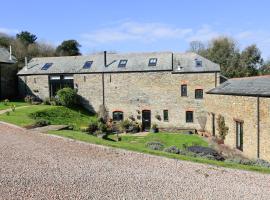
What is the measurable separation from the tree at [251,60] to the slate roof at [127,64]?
20.0m

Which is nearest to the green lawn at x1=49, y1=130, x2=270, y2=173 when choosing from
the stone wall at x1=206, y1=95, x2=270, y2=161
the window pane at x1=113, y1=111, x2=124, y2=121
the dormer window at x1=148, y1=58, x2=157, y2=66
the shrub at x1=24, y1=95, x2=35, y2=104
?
the stone wall at x1=206, y1=95, x2=270, y2=161

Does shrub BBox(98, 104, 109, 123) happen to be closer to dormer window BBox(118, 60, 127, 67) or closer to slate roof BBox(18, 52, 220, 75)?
slate roof BBox(18, 52, 220, 75)

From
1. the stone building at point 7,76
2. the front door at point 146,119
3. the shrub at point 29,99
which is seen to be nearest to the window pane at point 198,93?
the front door at point 146,119

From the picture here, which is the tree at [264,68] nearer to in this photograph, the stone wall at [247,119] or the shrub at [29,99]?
the stone wall at [247,119]

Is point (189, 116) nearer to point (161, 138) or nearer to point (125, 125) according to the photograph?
point (161, 138)

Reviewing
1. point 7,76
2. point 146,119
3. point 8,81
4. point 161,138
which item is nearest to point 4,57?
point 7,76

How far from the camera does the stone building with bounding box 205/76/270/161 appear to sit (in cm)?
1579

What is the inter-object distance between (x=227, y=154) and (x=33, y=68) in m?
23.8

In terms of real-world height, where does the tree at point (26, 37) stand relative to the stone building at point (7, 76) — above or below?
above

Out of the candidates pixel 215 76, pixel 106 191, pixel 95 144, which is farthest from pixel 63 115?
pixel 106 191

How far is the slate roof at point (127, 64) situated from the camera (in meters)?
29.0

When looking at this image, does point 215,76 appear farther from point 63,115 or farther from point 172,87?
point 63,115

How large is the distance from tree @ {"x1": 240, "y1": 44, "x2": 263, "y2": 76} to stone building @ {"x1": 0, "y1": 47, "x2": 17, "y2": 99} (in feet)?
99.1

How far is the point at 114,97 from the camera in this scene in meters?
31.2
